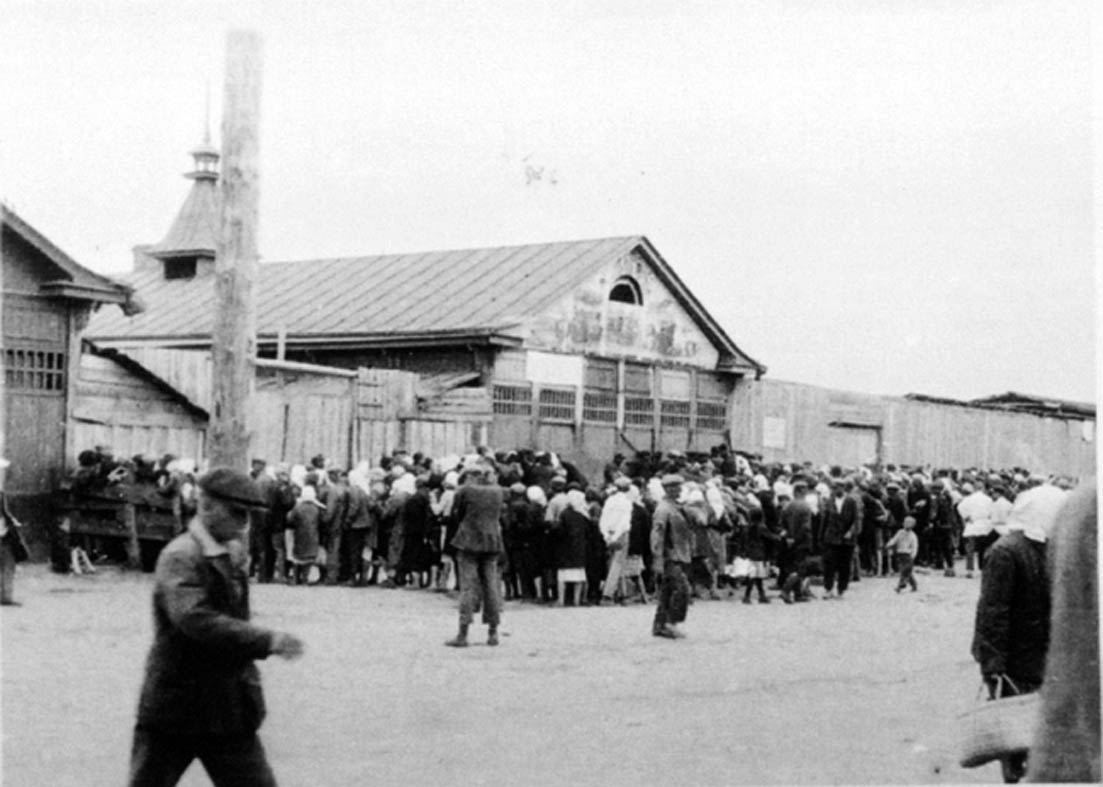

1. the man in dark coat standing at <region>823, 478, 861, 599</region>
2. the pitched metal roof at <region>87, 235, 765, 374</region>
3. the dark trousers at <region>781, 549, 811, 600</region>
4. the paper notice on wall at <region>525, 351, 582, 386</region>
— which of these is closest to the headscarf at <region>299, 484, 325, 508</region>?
the dark trousers at <region>781, 549, 811, 600</region>

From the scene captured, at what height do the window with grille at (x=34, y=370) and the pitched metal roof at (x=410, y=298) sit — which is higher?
the pitched metal roof at (x=410, y=298)

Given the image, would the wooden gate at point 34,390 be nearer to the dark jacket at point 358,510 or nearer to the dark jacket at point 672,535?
Result: the dark jacket at point 358,510

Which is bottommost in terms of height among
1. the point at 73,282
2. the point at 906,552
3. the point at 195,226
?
the point at 906,552

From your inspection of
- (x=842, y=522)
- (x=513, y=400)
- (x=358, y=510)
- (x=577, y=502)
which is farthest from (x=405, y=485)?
(x=513, y=400)

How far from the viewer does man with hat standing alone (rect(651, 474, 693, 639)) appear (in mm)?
13656

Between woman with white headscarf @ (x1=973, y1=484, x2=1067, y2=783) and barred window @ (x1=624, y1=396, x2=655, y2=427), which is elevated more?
barred window @ (x1=624, y1=396, x2=655, y2=427)

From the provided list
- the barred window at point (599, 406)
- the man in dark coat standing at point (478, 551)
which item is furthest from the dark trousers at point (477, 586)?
the barred window at point (599, 406)

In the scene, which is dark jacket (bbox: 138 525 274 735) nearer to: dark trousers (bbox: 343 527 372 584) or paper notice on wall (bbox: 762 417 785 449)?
dark trousers (bbox: 343 527 372 584)

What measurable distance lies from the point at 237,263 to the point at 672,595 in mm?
6699

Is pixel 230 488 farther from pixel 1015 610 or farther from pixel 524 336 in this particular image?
pixel 524 336

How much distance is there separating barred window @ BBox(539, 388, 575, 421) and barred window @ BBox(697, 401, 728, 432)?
4083mm

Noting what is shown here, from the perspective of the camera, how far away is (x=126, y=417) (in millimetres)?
19734

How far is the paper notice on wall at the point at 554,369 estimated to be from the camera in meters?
25.9

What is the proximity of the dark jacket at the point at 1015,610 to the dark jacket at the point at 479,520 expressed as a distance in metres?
6.46
